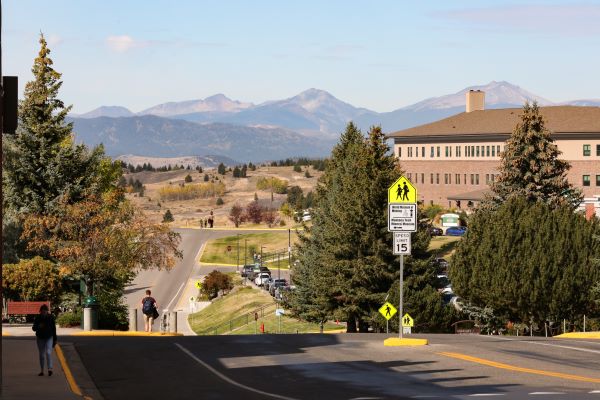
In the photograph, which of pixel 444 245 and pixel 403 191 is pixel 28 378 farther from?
pixel 444 245

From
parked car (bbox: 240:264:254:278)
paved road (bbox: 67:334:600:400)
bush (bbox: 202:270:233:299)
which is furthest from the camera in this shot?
parked car (bbox: 240:264:254:278)

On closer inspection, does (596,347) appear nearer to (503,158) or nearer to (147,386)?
(147,386)

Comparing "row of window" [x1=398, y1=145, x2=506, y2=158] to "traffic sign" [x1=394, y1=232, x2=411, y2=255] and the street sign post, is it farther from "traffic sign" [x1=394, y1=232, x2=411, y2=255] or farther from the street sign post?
"traffic sign" [x1=394, y1=232, x2=411, y2=255]

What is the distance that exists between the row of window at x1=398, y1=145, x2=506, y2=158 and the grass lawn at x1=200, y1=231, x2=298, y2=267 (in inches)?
854

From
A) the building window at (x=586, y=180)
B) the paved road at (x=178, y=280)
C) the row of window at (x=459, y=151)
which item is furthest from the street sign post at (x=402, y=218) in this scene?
the row of window at (x=459, y=151)

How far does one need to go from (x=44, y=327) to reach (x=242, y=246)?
138 meters

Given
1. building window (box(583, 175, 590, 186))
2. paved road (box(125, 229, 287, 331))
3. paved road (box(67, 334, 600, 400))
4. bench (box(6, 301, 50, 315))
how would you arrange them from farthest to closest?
building window (box(583, 175, 590, 186)), paved road (box(125, 229, 287, 331)), bench (box(6, 301, 50, 315)), paved road (box(67, 334, 600, 400))

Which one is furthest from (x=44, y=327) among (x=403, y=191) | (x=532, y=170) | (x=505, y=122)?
(x=505, y=122)

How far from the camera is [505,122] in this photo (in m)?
160

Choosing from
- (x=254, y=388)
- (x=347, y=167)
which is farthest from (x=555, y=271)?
(x=254, y=388)

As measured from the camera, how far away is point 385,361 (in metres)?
30.4

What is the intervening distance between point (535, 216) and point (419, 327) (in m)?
9.03

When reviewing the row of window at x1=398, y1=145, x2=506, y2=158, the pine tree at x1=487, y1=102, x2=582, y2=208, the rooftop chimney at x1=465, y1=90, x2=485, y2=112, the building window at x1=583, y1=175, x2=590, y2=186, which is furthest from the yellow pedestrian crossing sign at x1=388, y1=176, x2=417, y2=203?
the rooftop chimney at x1=465, y1=90, x2=485, y2=112

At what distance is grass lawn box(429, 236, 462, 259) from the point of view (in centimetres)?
11925
